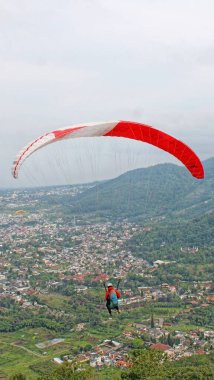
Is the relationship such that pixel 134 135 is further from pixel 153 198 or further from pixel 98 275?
pixel 153 198

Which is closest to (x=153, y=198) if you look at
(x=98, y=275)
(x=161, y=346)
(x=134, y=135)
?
(x=98, y=275)

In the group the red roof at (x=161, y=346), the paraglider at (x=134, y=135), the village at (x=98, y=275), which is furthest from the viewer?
the village at (x=98, y=275)

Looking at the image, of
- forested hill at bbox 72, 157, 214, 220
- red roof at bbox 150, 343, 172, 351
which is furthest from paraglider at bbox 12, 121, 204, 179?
forested hill at bbox 72, 157, 214, 220

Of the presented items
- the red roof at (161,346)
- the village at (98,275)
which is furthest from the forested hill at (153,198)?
the red roof at (161,346)

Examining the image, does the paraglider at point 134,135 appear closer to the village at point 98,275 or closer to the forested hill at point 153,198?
the village at point 98,275

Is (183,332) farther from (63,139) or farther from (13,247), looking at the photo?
(13,247)
